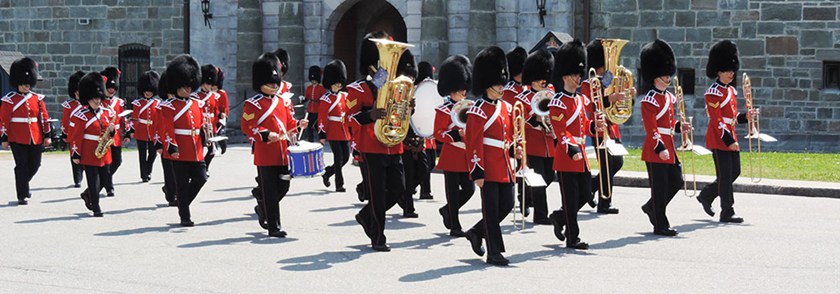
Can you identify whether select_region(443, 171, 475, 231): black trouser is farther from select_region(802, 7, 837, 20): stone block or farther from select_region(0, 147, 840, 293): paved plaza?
select_region(802, 7, 837, 20): stone block

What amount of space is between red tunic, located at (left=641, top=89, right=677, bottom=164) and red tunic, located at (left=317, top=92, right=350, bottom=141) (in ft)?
14.5

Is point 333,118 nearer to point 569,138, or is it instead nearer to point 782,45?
point 569,138

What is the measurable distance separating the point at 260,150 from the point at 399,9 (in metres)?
12.8

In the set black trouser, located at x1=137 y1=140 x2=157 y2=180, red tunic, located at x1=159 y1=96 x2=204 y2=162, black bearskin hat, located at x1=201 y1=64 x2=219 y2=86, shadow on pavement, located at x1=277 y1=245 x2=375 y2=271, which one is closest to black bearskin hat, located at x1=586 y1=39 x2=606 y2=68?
shadow on pavement, located at x1=277 y1=245 x2=375 y2=271

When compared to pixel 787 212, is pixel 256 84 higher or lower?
higher

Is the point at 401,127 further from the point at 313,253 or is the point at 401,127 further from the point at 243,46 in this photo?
the point at 243,46

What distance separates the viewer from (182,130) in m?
11.8

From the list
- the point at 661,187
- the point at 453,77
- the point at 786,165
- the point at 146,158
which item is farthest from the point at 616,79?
the point at 146,158

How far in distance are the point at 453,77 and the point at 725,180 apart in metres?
3.19

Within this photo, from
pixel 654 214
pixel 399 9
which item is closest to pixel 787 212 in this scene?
pixel 654 214

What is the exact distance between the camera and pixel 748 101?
12.6 meters

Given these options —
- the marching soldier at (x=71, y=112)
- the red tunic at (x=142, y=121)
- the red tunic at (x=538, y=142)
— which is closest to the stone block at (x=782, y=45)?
the red tunic at (x=142, y=121)

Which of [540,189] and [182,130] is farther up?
[182,130]

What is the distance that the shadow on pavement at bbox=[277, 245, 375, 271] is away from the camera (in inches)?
360
